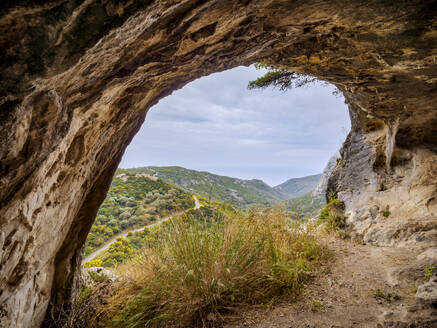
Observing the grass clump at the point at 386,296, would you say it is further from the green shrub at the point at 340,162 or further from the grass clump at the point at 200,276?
the green shrub at the point at 340,162

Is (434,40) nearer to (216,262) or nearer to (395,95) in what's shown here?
(395,95)

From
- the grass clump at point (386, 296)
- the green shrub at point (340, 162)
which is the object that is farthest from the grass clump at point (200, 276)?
the green shrub at point (340, 162)

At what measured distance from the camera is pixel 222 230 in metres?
3.13

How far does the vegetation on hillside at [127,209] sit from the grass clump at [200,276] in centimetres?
67

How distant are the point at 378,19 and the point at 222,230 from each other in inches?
125

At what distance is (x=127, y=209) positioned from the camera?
Answer: 11.7 metres

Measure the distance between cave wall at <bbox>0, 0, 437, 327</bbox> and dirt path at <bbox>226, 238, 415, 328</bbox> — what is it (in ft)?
5.25

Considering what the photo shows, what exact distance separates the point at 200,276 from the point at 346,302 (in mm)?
1770

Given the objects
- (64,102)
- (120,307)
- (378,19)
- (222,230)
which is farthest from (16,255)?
(378,19)

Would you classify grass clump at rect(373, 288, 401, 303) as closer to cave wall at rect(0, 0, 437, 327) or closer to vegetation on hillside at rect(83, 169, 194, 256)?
cave wall at rect(0, 0, 437, 327)

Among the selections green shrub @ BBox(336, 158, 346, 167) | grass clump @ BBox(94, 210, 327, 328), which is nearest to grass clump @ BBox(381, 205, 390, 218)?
green shrub @ BBox(336, 158, 346, 167)

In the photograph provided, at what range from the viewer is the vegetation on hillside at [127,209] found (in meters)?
4.59

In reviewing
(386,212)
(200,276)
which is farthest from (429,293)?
(386,212)

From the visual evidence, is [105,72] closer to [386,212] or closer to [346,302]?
[346,302]
